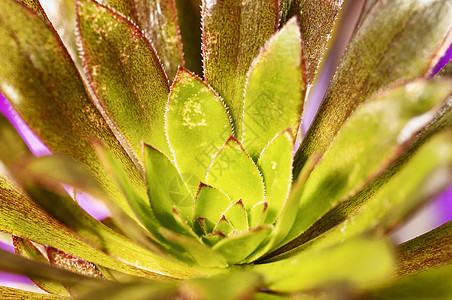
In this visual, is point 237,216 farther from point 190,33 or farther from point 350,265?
point 190,33

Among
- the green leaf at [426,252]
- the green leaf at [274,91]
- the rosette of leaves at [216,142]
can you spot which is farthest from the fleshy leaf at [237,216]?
the green leaf at [426,252]

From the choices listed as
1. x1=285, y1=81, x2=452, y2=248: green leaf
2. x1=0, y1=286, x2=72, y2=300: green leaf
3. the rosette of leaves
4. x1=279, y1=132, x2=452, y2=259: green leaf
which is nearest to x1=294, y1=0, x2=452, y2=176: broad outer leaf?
the rosette of leaves

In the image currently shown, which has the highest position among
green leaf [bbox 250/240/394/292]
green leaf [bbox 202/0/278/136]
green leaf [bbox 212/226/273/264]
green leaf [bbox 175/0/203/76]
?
green leaf [bbox 175/0/203/76]

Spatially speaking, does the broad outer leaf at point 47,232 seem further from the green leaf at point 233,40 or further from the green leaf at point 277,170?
the green leaf at point 233,40

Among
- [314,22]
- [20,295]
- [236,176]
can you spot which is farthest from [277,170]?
[20,295]

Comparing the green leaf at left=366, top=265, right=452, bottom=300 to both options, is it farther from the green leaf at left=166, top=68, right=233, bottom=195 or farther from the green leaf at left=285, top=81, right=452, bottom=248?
the green leaf at left=166, top=68, right=233, bottom=195

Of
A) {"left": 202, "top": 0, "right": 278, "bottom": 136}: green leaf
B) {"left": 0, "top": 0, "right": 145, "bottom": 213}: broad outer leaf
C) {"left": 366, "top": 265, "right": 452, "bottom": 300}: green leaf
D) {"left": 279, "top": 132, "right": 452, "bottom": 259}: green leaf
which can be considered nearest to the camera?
{"left": 279, "top": 132, "right": 452, "bottom": 259}: green leaf
